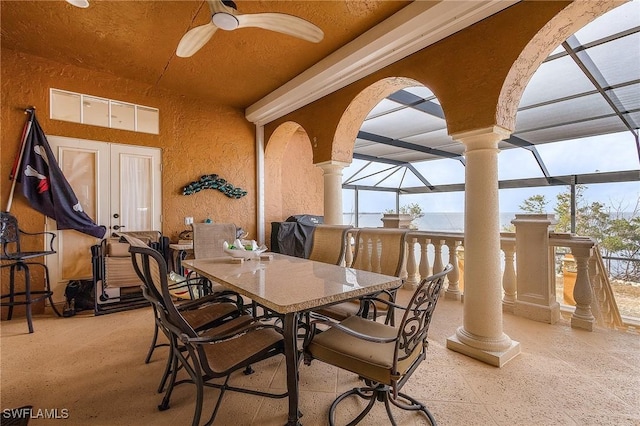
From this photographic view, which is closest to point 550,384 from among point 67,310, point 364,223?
point 67,310

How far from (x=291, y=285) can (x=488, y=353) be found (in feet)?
5.51

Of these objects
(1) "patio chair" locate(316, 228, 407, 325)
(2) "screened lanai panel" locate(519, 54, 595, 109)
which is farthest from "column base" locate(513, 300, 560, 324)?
(2) "screened lanai panel" locate(519, 54, 595, 109)

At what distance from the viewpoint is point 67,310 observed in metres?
3.31

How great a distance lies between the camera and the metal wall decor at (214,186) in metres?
4.40

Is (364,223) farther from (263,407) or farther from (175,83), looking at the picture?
(263,407)

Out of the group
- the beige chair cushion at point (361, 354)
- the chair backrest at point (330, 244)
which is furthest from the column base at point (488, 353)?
the chair backrest at point (330, 244)

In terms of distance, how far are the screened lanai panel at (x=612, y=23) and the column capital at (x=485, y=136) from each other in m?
1.24

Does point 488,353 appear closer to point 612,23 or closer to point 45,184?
point 612,23

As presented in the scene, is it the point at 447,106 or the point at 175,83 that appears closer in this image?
the point at 447,106

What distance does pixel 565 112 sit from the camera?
4.33m

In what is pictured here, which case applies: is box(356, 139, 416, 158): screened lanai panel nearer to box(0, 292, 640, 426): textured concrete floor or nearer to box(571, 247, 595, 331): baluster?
box(571, 247, 595, 331): baluster

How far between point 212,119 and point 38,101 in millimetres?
2045

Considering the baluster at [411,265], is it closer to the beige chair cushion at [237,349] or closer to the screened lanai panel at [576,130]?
the beige chair cushion at [237,349]

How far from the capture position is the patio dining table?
137 cm
